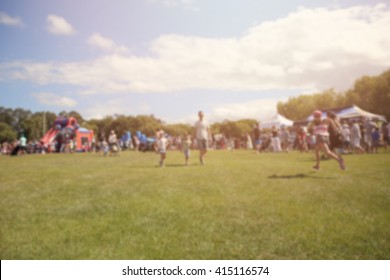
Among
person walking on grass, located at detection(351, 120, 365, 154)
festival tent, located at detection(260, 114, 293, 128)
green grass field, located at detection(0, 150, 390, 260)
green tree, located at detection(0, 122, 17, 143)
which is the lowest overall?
green grass field, located at detection(0, 150, 390, 260)

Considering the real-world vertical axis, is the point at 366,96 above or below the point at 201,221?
above

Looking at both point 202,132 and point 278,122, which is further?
point 278,122

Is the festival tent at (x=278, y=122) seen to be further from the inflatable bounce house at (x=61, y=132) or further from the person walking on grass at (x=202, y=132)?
the inflatable bounce house at (x=61, y=132)

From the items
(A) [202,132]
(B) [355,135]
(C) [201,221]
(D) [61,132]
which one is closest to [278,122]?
(B) [355,135]

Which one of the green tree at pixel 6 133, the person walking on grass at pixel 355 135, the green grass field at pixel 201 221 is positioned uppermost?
the green tree at pixel 6 133

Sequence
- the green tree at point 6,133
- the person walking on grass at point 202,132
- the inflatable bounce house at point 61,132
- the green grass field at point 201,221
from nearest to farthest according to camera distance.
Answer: the green grass field at point 201,221 < the person walking on grass at point 202,132 < the green tree at point 6,133 < the inflatable bounce house at point 61,132

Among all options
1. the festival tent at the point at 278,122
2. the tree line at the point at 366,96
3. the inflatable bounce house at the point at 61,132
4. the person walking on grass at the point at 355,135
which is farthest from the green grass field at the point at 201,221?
the inflatable bounce house at the point at 61,132

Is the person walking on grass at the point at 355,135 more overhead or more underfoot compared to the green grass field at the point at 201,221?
more overhead

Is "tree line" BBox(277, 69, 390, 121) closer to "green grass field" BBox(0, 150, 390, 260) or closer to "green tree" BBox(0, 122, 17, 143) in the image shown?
"green grass field" BBox(0, 150, 390, 260)

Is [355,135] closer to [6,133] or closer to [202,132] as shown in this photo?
[202,132]

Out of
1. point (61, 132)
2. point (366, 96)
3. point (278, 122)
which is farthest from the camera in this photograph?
point (61, 132)

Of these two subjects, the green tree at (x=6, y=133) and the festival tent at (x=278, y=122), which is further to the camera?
the festival tent at (x=278, y=122)

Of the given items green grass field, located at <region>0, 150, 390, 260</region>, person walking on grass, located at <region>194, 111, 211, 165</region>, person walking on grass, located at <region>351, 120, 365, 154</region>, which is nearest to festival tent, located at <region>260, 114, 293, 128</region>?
person walking on grass, located at <region>351, 120, 365, 154</region>

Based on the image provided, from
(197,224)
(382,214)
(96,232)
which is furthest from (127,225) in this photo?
(382,214)
